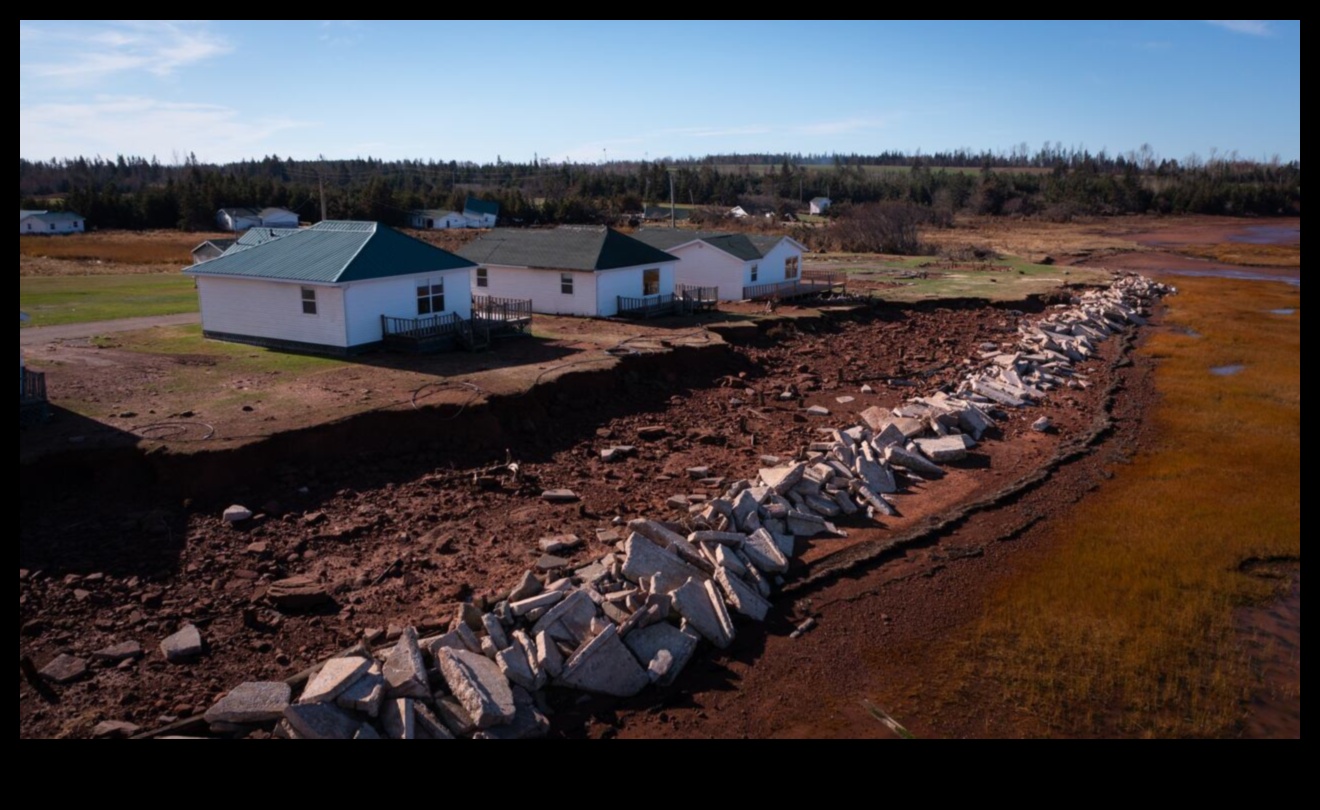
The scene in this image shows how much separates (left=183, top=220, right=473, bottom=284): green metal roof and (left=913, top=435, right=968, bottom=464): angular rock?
1579 centimetres

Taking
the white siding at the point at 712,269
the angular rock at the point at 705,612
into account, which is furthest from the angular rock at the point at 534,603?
the white siding at the point at 712,269

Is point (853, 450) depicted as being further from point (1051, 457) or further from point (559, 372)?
point (559, 372)

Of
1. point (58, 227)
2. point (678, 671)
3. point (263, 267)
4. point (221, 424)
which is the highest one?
point (58, 227)

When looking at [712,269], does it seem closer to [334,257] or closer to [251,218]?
[334,257]

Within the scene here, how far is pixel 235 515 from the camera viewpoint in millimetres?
16281

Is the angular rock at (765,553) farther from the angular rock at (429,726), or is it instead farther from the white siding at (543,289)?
the white siding at (543,289)

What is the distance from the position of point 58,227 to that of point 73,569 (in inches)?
3187

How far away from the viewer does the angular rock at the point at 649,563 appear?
14.1 m

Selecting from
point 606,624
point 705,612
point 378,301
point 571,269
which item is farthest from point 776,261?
point 606,624

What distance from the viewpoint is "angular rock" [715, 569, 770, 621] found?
45.0 feet

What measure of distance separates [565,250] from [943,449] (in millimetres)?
20155

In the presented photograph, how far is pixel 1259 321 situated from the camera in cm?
4091

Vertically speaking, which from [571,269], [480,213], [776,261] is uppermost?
[480,213]

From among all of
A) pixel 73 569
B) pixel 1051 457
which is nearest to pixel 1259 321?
pixel 1051 457
